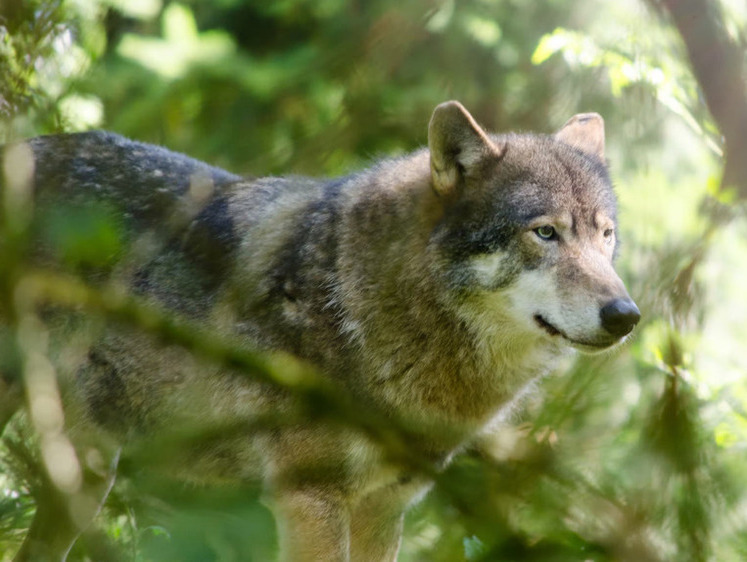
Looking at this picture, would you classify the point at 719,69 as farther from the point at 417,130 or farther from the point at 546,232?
the point at 417,130

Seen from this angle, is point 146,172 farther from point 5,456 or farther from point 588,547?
point 588,547

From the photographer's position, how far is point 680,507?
→ 133 cm

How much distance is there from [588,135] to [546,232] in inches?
41.4

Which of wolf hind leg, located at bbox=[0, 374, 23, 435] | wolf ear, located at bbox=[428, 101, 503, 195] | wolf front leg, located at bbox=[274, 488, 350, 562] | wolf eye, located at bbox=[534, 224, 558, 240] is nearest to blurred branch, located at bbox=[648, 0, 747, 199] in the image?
wolf eye, located at bbox=[534, 224, 558, 240]

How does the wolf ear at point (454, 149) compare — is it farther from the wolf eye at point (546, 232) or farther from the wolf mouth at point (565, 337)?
the wolf mouth at point (565, 337)

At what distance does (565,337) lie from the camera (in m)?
3.61

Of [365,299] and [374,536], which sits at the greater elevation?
[365,299]

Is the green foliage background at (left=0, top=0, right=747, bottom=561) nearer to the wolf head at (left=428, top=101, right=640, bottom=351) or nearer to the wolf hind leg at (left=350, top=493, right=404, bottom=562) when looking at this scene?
the wolf head at (left=428, top=101, right=640, bottom=351)

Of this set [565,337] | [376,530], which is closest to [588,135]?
[565,337]

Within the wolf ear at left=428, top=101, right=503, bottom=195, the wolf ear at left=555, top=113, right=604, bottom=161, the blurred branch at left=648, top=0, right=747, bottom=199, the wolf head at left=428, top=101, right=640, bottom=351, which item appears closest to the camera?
the blurred branch at left=648, top=0, right=747, bottom=199

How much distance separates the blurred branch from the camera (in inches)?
56.9

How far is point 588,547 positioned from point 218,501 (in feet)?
1.89

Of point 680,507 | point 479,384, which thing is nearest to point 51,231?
point 680,507

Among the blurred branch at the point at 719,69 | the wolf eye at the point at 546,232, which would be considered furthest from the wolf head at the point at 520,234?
the blurred branch at the point at 719,69
